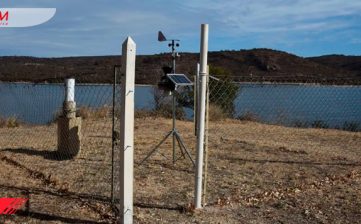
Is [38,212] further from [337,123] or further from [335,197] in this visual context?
[337,123]

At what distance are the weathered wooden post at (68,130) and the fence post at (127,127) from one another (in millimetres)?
4531

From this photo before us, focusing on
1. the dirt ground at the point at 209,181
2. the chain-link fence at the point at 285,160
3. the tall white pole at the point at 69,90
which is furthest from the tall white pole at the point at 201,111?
the tall white pole at the point at 69,90

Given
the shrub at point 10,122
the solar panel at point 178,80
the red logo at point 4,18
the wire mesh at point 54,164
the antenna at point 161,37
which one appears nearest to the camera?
the red logo at point 4,18

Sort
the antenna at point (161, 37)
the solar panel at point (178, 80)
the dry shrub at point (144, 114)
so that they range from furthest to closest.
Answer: the dry shrub at point (144, 114), the antenna at point (161, 37), the solar panel at point (178, 80)

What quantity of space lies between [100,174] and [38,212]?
8.46ft

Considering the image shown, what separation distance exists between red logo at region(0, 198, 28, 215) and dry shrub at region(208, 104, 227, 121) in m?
12.1

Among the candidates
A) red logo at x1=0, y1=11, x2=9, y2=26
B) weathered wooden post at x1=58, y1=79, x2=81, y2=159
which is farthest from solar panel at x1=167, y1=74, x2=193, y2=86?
red logo at x1=0, y1=11, x2=9, y2=26

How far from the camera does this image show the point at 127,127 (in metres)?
6.27

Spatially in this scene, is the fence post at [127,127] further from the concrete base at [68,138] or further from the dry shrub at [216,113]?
the dry shrub at [216,113]

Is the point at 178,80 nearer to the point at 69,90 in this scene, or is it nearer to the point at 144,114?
the point at 69,90

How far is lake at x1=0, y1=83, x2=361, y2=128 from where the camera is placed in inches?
551

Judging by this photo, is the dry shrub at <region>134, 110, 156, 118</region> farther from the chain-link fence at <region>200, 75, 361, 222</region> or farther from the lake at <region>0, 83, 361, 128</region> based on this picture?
the chain-link fence at <region>200, 75, 361, 222</region>

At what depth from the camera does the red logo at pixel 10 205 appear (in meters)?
6.63

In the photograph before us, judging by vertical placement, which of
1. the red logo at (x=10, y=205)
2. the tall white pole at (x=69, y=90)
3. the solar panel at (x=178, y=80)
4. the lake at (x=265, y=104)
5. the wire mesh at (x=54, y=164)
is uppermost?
the solar panel at (x=178, y=80)
